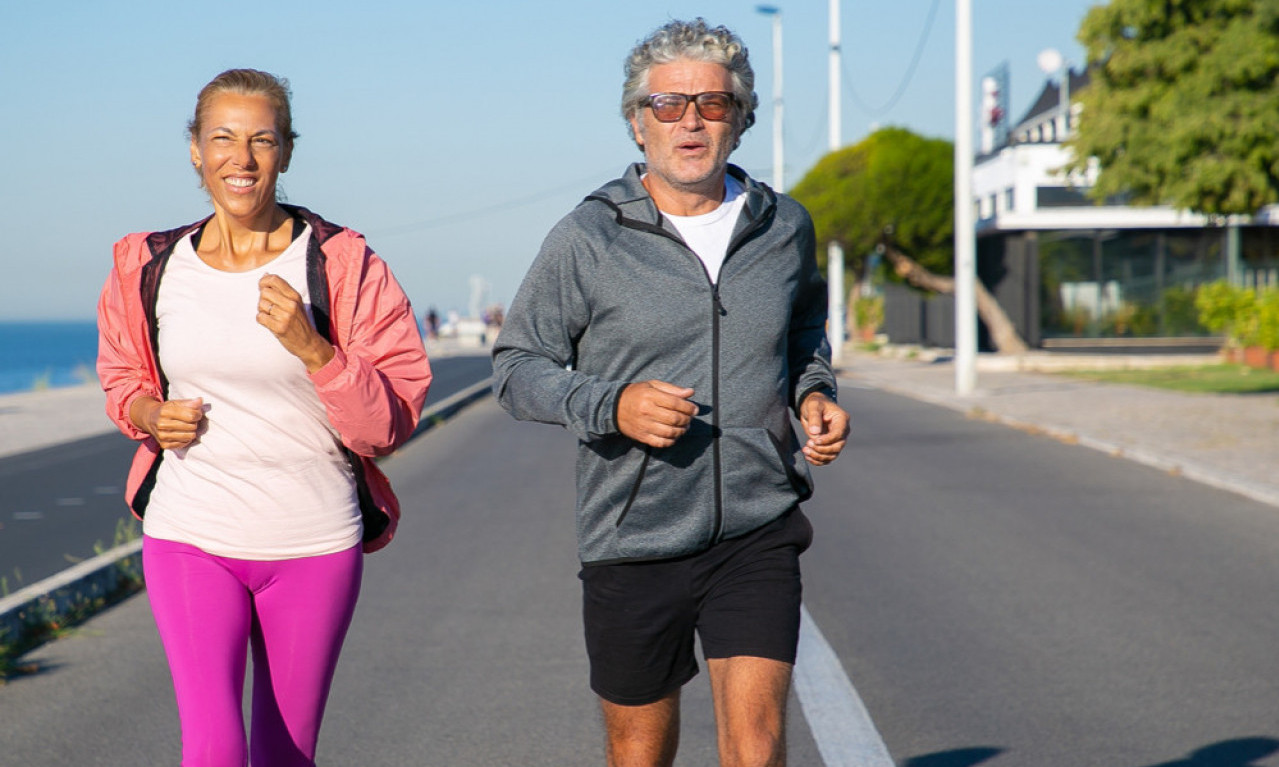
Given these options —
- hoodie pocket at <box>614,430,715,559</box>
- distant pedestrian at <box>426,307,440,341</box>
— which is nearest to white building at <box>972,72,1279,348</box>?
hoodie pocket at <box>614,430,715,559</box>

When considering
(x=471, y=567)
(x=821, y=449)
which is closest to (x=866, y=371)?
(x=471, y=567)

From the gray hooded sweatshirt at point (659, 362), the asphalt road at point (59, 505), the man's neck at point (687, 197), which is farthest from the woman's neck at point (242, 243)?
the asphalt road at point (59, 505)

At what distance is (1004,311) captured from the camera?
3916cm

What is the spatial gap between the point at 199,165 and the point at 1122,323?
36635 millimetres

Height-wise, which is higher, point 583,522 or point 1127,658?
point 583,522

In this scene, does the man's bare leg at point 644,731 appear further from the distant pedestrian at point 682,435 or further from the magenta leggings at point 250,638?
the magenta leggings at point 250,638

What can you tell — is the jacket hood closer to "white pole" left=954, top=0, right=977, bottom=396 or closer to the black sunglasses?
the black sunglasses

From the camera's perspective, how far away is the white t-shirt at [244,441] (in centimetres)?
313

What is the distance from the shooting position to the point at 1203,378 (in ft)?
90.6

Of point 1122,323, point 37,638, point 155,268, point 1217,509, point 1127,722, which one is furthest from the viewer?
point 1122,323

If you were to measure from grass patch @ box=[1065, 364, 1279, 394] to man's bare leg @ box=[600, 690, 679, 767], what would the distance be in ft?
69.8

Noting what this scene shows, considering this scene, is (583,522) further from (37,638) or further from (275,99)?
(37,638)

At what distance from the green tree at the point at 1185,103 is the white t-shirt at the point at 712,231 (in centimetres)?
1501

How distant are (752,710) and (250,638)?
1.16 metres
